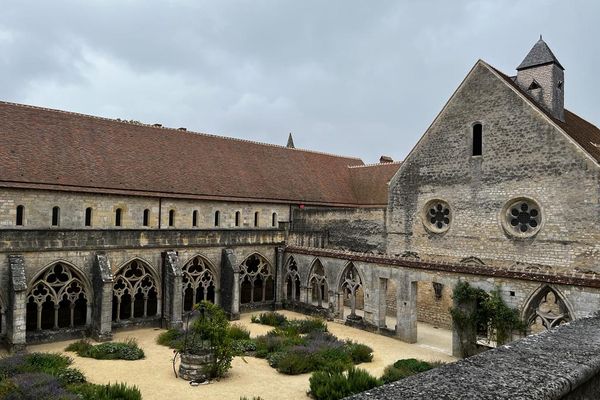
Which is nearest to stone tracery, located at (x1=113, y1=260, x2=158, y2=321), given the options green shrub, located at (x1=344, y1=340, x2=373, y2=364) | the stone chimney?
green shrub, located at (x1=344, y1=340, x2=373, y2=364)

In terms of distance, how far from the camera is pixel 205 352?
494 inches

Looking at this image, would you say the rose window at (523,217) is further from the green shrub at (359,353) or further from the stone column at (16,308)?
the stone column at (16,308)

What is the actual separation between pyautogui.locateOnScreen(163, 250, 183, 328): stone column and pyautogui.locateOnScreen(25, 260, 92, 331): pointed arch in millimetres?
2968

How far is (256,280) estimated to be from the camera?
2316cm

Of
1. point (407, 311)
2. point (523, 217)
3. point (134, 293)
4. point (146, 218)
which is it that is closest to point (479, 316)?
point (407, 311)

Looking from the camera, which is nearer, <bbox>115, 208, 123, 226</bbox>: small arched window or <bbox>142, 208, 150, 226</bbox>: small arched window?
<bbox>115, 208, 123, 226</bbox>: small arched window

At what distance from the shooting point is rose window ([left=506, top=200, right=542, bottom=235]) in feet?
58.2

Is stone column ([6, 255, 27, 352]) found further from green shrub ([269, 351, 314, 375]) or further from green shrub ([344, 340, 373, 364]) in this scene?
green shrub ([344, 340, 373, 364])

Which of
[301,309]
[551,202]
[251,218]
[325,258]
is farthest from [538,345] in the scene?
[251,218]

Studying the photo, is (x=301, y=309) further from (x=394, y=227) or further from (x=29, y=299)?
(x=29, y=299)

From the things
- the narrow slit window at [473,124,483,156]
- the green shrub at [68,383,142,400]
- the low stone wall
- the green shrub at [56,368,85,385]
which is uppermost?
the narrow slit window at [473,124,483,156]

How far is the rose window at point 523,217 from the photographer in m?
17.8

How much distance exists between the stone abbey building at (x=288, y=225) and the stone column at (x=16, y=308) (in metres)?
0.04

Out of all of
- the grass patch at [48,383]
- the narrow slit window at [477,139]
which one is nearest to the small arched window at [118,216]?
the grass patch at [48,383]
